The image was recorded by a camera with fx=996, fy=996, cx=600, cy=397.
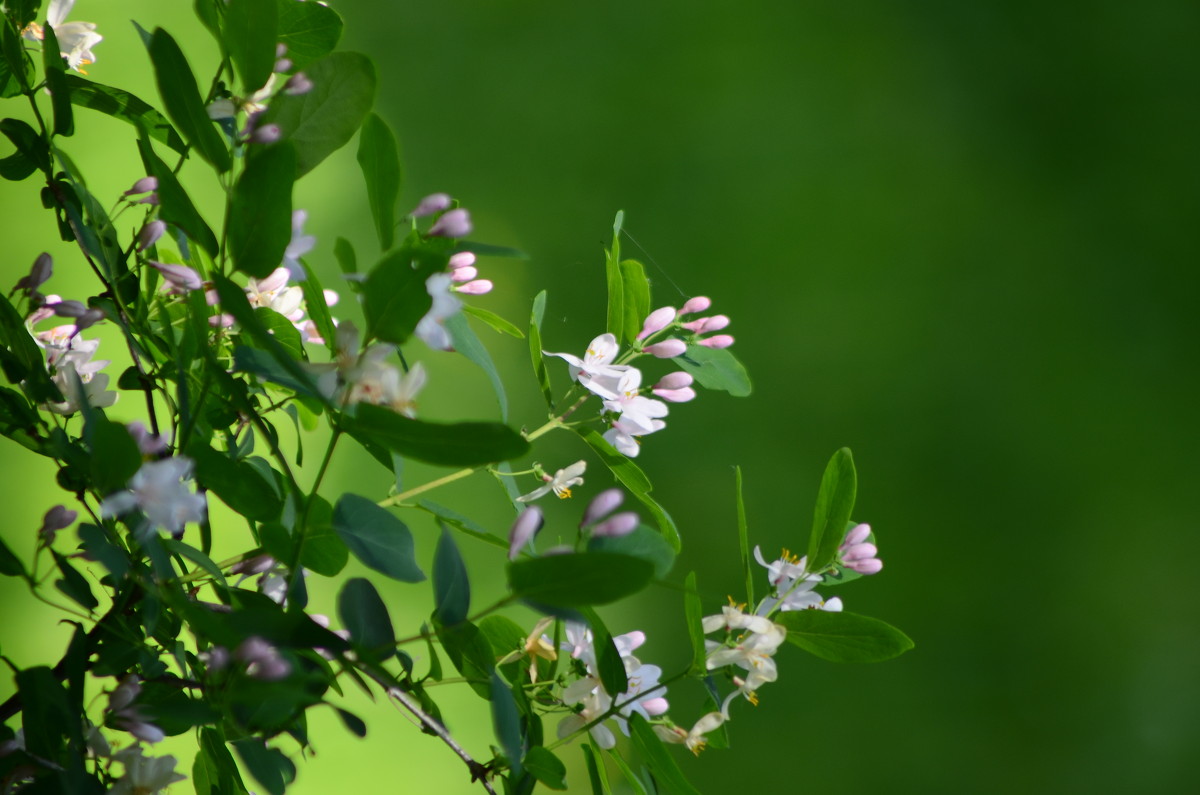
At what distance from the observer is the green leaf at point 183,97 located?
504 mm

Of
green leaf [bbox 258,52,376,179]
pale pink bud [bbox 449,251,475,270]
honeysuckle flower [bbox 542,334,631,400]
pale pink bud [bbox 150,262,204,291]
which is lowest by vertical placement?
honeysuckle flower [bbox 542,334,631,400]

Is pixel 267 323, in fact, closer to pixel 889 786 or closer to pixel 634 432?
pixel 634 432

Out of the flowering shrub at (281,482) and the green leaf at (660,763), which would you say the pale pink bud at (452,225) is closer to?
the flowering shrub at (281,482)

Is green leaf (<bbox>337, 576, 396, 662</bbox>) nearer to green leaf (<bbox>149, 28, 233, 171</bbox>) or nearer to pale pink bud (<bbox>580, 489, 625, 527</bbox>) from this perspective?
pale pink bud (<bbox>580, 489, 625, 527</bbox>)

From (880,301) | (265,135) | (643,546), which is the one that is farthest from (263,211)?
(880,301)

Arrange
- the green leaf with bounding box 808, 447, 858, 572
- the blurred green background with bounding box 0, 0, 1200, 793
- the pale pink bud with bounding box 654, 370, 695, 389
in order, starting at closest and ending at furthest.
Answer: the green leaf with bounding box 808, 447, 858, 572, the pale pink bud with bounding box 654, 370, 695, 389, the blurred green background with bounding box 0, 0, 1200, 793

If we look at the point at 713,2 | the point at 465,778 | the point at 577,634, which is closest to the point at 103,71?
the point at 713,2

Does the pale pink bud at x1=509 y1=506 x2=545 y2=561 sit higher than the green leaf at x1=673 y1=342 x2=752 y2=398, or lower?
lower

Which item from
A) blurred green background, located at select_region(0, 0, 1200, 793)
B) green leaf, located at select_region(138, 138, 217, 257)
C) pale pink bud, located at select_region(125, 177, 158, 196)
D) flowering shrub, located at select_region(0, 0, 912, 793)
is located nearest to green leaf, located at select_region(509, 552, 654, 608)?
flowering shrub, located at select_region(0, 0, 912, 793)

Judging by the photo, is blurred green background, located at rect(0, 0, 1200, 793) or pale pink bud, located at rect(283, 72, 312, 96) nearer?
pale pink bud, located at rect(283, 72, 312, 96)

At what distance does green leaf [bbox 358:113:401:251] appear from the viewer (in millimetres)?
526

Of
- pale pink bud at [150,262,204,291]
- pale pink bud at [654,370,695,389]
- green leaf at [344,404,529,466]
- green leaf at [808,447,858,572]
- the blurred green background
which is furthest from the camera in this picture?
the blurred green background

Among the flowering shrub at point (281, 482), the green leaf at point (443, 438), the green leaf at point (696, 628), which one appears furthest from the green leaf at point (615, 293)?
the green leaf at point (443, 438)

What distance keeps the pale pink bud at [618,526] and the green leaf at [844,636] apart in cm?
21
